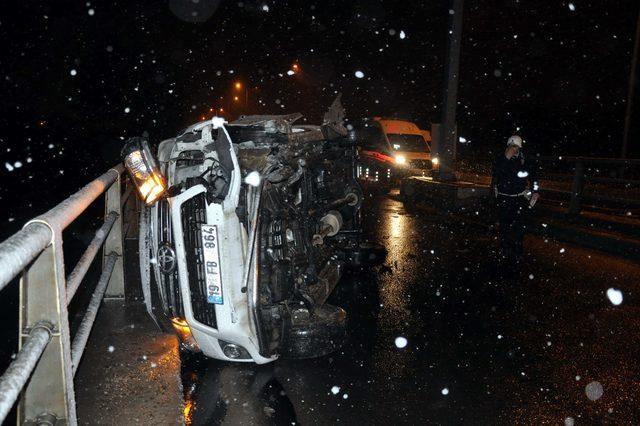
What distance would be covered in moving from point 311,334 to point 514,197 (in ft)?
16.4

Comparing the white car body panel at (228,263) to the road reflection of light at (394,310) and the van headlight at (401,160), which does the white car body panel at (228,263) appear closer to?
the road reflection of light at (394,310)

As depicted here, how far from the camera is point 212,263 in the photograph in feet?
11.3

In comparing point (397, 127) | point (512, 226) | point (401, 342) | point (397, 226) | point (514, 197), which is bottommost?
point (397, 226)

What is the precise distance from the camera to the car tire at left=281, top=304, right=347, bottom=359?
3.84 metres

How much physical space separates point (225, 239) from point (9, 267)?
2080 millimetres

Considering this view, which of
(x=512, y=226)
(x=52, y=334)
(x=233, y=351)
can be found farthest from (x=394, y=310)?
(x=52, y=334)

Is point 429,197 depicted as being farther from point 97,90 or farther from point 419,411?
Result: point 97,90

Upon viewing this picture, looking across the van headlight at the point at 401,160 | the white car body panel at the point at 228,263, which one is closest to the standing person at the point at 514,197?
the white car body panel at the point at 228,263

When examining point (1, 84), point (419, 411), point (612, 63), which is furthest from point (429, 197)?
point (612, 63)

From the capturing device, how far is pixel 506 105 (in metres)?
40.7

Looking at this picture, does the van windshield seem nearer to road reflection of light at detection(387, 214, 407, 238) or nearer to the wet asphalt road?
road reflection of light at detection(387, 214, 407, 238)

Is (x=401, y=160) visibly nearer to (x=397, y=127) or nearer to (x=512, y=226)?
(x=397, y=127)

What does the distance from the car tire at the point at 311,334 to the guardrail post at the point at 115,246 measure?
4.91 ft

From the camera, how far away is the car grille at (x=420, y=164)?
1842 cm
